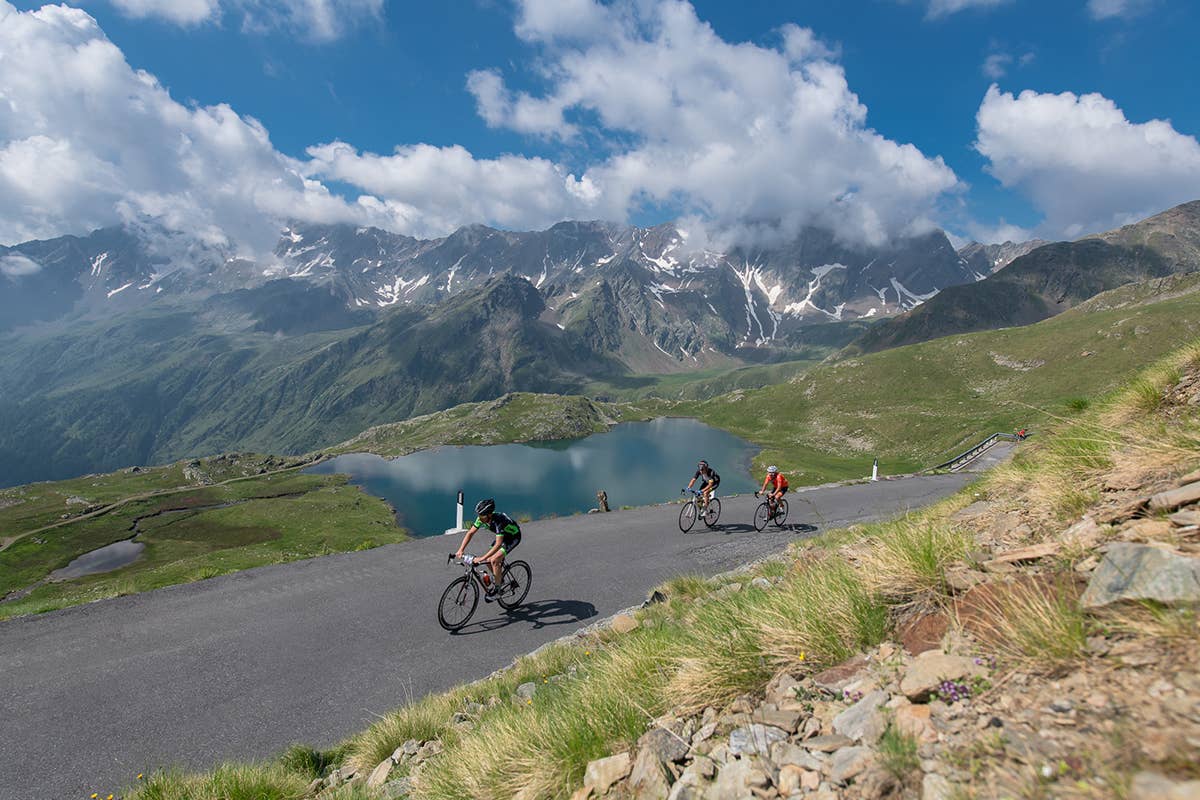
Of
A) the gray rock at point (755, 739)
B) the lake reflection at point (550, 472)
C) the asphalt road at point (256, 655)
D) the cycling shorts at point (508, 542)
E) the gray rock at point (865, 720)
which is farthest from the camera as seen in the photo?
the lake reflection at point (550, 472)

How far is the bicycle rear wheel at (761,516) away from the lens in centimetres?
2116

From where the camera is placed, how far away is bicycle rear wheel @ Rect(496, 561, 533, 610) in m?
13.0

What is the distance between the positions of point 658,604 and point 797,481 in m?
78.8

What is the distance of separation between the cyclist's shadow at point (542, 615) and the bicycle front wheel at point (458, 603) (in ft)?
0.83

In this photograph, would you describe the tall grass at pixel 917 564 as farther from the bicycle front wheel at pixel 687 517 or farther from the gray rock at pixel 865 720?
the bicycle front wheel at pixel 687 517

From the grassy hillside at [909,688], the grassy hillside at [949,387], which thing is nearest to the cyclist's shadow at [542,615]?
the grassy hillside at [909,688]

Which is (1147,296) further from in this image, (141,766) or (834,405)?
(141,766)

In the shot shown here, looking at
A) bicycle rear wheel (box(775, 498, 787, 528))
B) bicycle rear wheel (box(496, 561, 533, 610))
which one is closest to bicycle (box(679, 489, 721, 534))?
bicycle rear wheel (box(775, 498, 787, 528))

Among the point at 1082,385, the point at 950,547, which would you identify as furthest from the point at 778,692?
the point at 1082,385

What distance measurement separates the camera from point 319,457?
7544 inches

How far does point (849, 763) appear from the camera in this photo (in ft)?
9.51

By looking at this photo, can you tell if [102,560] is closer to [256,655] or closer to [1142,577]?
[256,655]

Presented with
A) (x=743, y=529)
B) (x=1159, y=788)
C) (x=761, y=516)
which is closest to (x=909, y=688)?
(x=1159, y=788)

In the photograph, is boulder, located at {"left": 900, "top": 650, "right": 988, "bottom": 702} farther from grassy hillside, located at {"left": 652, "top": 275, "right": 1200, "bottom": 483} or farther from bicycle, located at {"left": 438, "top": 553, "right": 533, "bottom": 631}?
grassy hillside, located at {"left": 652, "top": 275, "right": 1200, "bottom": 483}
